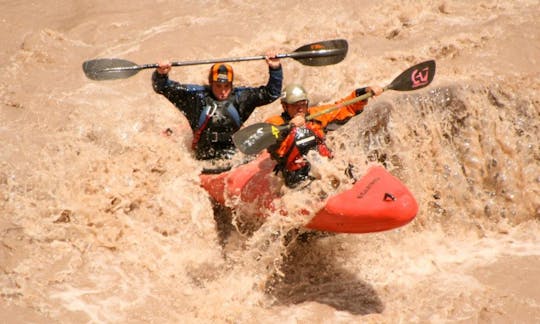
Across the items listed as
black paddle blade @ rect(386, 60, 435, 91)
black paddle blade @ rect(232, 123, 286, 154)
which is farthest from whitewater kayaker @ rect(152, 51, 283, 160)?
black paddle blade @ rect(386, 60, 435, 91)

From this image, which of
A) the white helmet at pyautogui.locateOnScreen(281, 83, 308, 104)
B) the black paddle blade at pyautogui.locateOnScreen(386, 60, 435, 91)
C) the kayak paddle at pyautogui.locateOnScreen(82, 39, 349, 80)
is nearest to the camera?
the white helmet at pyautogui.locateOnScreen(281, 83, 308, 104)

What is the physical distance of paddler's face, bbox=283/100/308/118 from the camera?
15.8 ft

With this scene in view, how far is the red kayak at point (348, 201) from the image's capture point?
4367 mm

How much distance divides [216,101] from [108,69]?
105 cm

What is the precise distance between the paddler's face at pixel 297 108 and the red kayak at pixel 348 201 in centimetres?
52

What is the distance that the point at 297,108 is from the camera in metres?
4.82

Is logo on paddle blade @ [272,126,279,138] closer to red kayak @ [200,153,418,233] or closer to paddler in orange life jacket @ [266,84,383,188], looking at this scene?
paddler in orange life jacket @ [266,84,383,188]

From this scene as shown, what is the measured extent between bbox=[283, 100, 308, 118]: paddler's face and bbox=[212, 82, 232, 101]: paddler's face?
780 mm

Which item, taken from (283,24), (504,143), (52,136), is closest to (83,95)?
(52,136)

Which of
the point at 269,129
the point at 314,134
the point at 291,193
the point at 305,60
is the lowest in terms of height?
the point at 291,193

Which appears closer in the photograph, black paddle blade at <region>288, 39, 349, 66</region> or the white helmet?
the white helmet

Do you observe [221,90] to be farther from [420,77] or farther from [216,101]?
[420,77]

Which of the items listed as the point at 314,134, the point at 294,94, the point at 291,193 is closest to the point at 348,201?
the point at 291,193

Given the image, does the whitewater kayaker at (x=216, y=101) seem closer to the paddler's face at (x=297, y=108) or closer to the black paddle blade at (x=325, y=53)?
the black paddle blade at (x=325, y=53)
